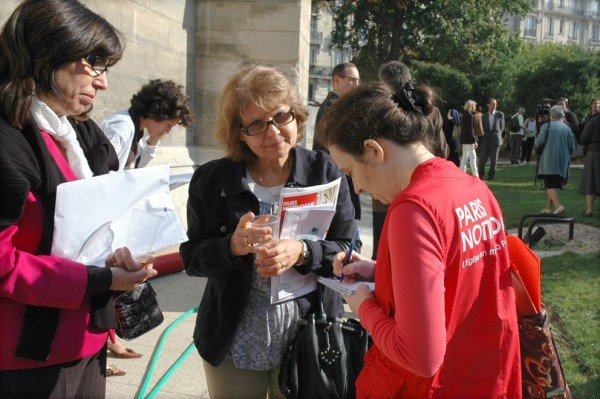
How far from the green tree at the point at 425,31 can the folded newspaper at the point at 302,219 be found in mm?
32806

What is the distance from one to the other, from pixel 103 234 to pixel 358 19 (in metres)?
35.7

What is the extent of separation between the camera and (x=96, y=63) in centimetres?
191

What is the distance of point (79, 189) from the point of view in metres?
1.78

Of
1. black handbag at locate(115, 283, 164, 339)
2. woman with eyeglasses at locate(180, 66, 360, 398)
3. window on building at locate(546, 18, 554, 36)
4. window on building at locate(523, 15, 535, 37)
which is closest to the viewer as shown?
black handbag at locate(115, 283, 164, 339)

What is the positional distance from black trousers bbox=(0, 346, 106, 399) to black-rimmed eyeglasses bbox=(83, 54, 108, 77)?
936mm

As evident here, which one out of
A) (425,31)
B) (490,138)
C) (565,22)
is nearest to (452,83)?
(425,31)

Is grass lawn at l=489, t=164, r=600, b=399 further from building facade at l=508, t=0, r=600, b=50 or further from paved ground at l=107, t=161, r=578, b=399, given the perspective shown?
building facade at l=508, t=0, r=600, b=50

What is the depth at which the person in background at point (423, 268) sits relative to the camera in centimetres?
147

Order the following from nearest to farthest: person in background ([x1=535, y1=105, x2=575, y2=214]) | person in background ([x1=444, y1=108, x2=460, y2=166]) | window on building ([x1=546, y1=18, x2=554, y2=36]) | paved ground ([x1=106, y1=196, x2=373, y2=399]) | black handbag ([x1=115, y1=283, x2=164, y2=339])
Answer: black handbag ([x1=115, y1=283, x2=164, y2=339]) → paved ground ([x1=106, y1=196, x2=373, y2=399]) → person in background ([x1=535, y1=105, x2=575, y2=214]) → person in background ([x1=444, y1=108, x2=460, y2=166]) → window on building ([x1=546, y1=18, x2=554, y2=36])

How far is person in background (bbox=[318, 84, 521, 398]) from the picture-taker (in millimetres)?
1470

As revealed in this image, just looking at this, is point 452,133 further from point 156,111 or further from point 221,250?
point 221,250

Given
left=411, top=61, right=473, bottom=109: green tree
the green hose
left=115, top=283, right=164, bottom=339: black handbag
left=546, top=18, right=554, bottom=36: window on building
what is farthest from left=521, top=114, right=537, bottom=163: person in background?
left=546, top=18, right=554, bottom=36: window on building

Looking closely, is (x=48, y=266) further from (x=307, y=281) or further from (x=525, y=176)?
(x=525, y=176)

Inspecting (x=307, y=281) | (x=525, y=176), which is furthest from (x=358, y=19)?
(x=307, y=281)
